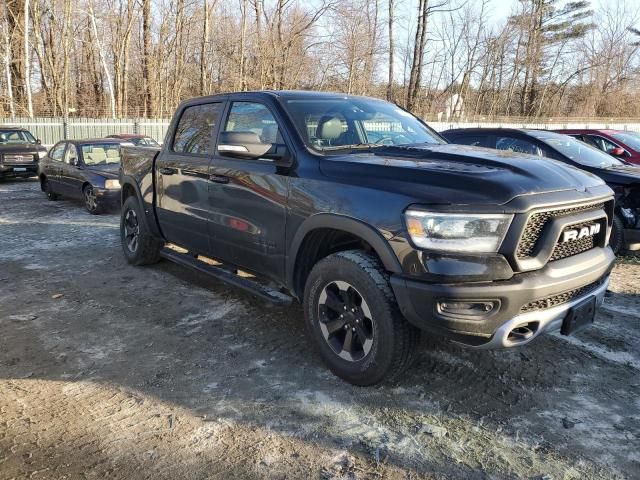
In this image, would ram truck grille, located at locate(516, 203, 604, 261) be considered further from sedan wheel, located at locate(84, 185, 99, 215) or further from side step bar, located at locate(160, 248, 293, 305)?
sedan wheel, located at locate(84, 185, 99, 215)

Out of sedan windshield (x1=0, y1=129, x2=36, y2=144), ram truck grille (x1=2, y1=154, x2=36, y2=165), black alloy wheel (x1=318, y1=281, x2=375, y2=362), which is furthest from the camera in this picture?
sedan windshield (x1=0, y1=129, x2=36, y2=144)

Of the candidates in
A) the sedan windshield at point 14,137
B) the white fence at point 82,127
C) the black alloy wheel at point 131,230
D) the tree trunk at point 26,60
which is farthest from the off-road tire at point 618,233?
the tree trunk at point 26,60

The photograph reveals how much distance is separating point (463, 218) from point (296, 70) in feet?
112

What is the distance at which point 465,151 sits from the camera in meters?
3.66

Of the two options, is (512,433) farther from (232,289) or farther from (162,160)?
(162,160)

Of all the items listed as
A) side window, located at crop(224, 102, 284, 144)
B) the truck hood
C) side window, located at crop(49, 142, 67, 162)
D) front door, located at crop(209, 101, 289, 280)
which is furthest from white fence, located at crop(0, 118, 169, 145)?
the truck hood

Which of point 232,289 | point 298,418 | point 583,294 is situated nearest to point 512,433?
point 583,294

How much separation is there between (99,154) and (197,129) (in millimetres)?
6678

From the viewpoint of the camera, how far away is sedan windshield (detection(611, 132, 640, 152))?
961cm

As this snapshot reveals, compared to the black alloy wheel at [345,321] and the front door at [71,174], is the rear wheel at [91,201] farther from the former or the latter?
the black alloy wheel at [345,321]

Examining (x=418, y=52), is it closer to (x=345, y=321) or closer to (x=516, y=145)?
(x=516, y=145)

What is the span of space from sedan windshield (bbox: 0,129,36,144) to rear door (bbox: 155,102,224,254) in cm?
1257

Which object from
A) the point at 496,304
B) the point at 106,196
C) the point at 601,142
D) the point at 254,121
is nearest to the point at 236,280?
the point at 254,121

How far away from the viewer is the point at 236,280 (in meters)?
4.32
